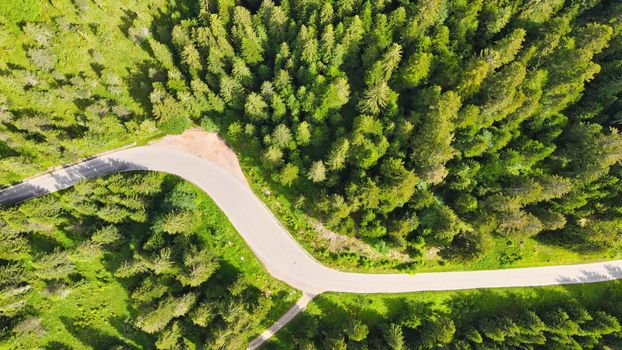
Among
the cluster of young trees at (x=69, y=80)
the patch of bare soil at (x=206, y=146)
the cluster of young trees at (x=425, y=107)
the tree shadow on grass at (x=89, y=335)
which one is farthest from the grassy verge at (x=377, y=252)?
the tree shadow on grass at (x=89, y=335)

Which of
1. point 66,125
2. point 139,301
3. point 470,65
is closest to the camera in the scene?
point 470,65

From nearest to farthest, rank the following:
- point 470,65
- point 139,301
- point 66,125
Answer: point 470,65 → point 139,301 → point 66,125

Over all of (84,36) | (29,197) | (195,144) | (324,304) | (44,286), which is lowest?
(44,286)

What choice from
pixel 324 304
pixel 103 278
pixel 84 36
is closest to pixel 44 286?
pixel 103 278

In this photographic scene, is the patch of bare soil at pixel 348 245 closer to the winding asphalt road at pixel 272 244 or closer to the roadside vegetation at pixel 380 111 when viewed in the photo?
the roadside vegetation at pixel 380 111

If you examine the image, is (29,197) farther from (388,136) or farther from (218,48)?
(388,136)

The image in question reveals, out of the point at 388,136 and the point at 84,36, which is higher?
the point at 84,36
